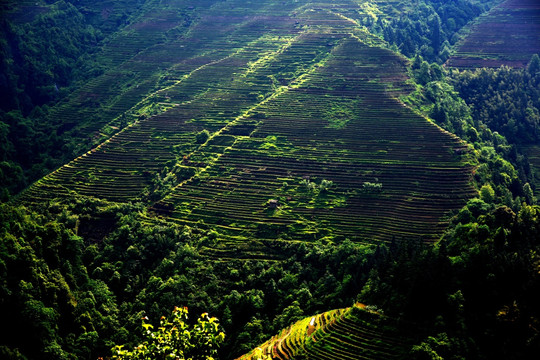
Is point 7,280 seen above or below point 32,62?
below

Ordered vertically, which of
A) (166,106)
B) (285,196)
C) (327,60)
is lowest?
(285,196)

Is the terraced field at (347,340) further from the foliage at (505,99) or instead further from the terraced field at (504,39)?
the terraced field at (504,39)

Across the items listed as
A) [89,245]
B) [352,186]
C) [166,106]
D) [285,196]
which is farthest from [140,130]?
[352,186]

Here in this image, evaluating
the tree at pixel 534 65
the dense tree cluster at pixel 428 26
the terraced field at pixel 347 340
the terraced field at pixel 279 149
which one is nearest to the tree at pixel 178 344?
the terraced field at pixel 347 340

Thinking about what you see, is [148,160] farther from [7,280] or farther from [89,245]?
[7,280]

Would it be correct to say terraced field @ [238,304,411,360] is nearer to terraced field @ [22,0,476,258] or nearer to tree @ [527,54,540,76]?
terraced field @ [22,0,476,258]

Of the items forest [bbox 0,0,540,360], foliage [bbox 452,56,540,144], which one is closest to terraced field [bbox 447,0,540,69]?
forest [bbox 0,0,540,360]
